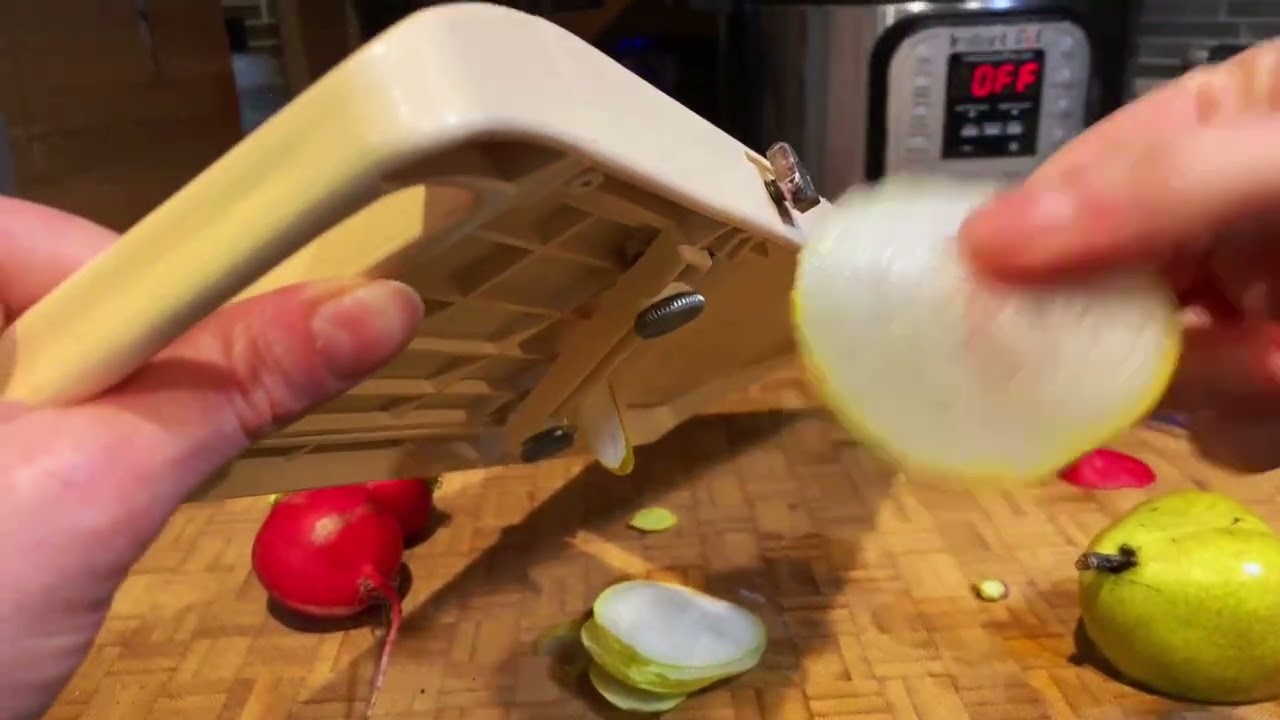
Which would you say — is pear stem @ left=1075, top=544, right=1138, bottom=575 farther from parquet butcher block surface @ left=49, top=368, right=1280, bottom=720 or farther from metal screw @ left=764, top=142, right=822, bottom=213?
metal screw @ left=764, top=142, right=822, bottom=213

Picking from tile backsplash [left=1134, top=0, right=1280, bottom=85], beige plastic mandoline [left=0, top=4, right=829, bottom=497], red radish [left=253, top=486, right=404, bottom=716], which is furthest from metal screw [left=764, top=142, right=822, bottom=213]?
tile backsplash [left=1134, top=0, right=1280, bottom=85]

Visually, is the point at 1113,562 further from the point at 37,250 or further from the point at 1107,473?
the point at 37,250

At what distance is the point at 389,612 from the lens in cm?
62

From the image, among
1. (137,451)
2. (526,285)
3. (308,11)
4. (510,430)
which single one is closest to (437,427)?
(510,430)

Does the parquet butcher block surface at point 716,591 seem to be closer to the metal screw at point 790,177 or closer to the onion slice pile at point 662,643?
the onion slice pile at point 662,643

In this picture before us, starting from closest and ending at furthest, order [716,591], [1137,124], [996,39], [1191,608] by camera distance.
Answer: [1137,124]
[1191,608]
[716,591]
[996,39]

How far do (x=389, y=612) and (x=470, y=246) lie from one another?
1.04 ft

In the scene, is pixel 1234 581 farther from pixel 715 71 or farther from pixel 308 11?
pixel 308 11

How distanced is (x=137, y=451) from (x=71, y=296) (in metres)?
0.05

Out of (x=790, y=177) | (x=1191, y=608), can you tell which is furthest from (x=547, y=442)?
(x=1191, y=608)

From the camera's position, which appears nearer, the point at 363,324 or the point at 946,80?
the point at 363,324

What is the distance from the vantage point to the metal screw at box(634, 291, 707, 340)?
472 mm

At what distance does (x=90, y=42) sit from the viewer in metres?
0.98

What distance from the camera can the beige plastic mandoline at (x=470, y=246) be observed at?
266 mm
